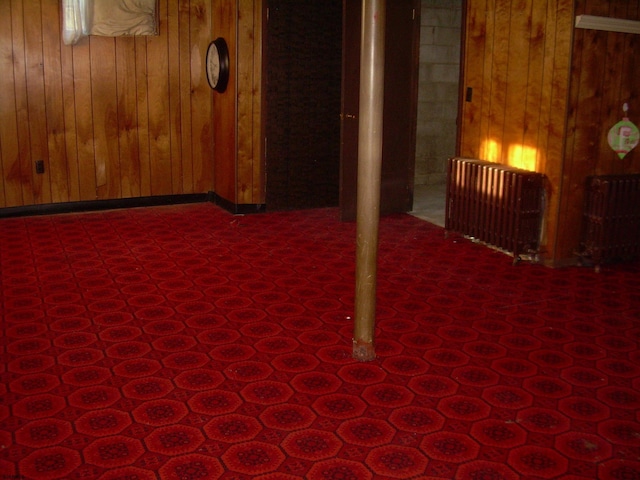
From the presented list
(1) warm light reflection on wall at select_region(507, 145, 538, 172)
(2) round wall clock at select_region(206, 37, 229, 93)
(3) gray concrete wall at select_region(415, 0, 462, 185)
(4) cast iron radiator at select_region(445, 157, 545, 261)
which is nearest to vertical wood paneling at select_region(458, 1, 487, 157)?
(4) cast iron radiator at select_region(445, 157, 545, 261)

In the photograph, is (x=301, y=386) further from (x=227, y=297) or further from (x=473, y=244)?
(x=473, y=244)

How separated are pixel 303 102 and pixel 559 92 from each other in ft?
9.33

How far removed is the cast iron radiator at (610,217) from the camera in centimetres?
528

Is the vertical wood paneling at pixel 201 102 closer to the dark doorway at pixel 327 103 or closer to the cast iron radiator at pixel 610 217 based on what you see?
the dark doorway at pixel 327 103

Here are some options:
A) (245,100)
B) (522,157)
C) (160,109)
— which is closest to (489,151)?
(522,157)

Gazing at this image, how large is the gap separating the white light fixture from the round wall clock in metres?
3.47

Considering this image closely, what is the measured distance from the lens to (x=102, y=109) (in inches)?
278

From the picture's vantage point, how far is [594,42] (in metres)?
5.20

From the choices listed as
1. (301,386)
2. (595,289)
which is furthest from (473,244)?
(301,386)

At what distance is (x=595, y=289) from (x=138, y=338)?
124 inches

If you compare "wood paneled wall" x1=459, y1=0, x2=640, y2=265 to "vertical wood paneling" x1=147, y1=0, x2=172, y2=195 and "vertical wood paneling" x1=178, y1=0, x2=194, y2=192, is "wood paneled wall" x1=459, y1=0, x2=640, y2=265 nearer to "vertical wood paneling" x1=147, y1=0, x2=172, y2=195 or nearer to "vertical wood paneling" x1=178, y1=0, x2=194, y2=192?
"vertical wood paneling" x1=178, y1=0, x2=194, y2=192

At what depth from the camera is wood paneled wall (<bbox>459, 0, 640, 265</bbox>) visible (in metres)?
5.20

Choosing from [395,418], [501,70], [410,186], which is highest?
[501,70]

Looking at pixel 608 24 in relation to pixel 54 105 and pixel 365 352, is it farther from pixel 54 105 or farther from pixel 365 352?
pixel 54 105
